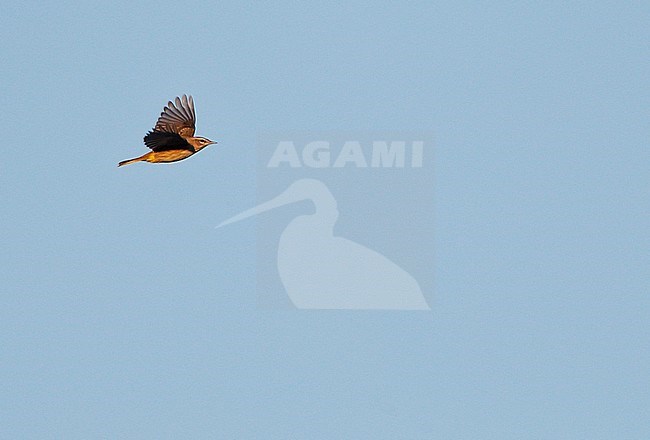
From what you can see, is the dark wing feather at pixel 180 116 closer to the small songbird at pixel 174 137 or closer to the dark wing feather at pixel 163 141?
the small songbird at pixel 174 137

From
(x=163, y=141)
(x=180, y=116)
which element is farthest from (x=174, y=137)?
(x=180, y=116)

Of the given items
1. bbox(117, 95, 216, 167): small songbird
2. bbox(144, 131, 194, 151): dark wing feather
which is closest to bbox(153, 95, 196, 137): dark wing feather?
bbox(117, 95, 216, 167): small songbird

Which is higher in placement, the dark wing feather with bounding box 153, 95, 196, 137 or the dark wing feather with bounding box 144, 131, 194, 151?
the dark wing feather with bounding box 153, 95, 196, 137

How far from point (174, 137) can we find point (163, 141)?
0.10 meters

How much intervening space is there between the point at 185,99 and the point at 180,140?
0.75 metres

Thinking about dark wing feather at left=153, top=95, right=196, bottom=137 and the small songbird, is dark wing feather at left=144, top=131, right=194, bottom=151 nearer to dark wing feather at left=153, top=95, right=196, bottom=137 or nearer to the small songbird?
the small songbird

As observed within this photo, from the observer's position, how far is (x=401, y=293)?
Result: 15.2 meters

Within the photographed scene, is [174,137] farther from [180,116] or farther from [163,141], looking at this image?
[180,116]

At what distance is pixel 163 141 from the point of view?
10.9m

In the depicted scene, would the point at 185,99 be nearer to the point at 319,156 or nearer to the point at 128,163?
the point at 128,163

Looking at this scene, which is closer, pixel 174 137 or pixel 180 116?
pixel 174 137

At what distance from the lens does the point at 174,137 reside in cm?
1096

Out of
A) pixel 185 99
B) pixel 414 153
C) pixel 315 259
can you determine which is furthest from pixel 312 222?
pixel 185 99

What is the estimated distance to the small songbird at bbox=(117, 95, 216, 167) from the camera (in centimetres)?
1091
